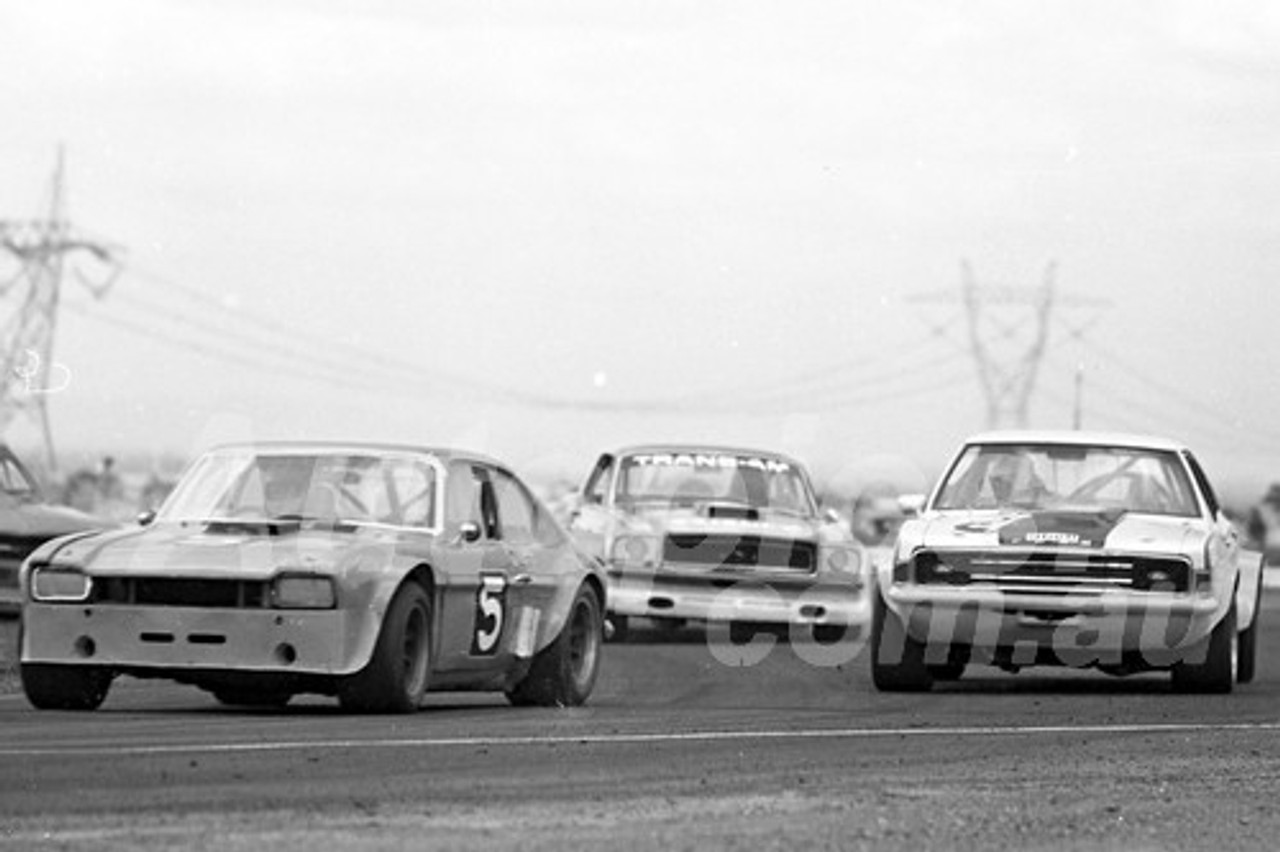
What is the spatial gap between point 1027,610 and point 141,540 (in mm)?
5206

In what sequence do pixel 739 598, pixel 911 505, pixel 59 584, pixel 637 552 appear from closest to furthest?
pixel 59 584 < pixel 911 505 < pixel 739 598 < pixel 637 552

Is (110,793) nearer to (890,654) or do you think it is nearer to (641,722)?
(641,722)

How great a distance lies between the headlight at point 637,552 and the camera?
72.6 feet

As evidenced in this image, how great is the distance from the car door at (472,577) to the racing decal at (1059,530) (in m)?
3.42

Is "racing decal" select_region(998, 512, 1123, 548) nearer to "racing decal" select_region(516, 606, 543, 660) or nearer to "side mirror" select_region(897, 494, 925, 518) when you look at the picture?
"side mirror" select_region(897, 494, 925, 518)

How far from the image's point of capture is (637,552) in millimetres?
22141

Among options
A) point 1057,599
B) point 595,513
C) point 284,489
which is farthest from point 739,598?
point 284,489

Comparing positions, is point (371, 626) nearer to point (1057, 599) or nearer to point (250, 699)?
point (250, 699)

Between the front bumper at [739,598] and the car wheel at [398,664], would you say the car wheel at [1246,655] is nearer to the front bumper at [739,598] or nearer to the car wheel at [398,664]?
the front bumper at [739,598]

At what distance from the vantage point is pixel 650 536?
72.8ft

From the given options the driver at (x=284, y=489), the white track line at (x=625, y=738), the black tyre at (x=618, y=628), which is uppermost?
the driver at (x=284, y=489)

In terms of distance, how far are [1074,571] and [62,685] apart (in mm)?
5789

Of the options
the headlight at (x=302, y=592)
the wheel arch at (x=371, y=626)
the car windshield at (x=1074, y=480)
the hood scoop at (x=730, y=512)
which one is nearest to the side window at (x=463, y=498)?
the wheel arch at (x=371, y=626)

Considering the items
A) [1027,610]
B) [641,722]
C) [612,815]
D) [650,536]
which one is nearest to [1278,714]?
[1027,610]
